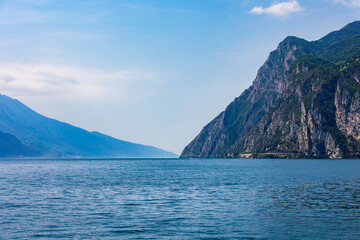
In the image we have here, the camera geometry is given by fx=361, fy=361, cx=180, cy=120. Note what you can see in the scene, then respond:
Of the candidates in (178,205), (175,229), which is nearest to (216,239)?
(175,229)

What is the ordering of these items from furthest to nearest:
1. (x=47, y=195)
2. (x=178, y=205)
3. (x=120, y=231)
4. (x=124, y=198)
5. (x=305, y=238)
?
(x=47, y=195)
(x=124, y=198)
(x=178, y=205)
(x=120, y=231)
(x=305, y=238)

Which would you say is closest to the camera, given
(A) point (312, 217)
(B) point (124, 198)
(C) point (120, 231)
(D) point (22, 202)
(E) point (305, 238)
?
(E) point (305, 238)

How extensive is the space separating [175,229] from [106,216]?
12356 millimetres

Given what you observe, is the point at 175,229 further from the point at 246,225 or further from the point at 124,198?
the point at 124,198

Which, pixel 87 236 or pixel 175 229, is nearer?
pixel 87 236

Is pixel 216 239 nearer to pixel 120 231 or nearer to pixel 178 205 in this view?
pixel 120 231

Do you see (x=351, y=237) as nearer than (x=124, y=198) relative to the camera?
Yes

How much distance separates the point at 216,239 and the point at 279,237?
6488mm

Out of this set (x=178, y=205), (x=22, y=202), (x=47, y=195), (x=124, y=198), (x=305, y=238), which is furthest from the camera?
(x=47, y=195)

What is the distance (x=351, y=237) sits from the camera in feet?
120

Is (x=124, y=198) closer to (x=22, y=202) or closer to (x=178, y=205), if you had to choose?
(x=178, y=205)

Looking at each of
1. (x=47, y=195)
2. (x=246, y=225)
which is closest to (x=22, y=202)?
(x=47, y=195)

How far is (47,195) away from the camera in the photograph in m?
73.3

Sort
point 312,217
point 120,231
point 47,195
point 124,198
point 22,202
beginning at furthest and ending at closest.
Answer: point 47,195, point 124,198, point 22,202, point 312,217, point 120,231
